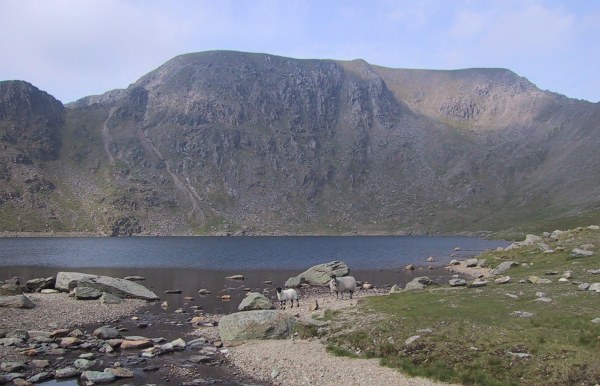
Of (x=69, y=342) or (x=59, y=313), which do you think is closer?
(x=69, y=342)

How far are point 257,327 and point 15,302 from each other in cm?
2857

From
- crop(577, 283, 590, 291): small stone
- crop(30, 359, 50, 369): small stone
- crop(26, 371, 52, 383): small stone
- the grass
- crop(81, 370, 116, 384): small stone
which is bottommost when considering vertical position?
crop(30, 359, 50, 369): small stone

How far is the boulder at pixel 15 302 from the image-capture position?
47422 millimetres

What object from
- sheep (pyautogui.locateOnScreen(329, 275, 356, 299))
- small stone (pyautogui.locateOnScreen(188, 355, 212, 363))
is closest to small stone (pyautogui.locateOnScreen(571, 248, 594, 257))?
sheep (pyautogui.locateOnScreen(329, 275, 356, 299))

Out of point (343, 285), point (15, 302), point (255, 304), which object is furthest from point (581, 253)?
point (15, 302)

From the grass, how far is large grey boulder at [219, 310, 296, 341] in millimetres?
4138

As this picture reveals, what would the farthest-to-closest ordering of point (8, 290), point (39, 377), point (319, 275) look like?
point (319, 275) < point (8, 290) < point (39, 377)

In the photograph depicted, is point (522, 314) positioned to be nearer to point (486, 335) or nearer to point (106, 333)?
point (486, 335)

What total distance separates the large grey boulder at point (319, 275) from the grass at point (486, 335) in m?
32.5

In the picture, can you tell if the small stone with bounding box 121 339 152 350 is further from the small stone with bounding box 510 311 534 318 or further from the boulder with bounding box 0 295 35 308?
the small stone with bounding box 510 311 534 318

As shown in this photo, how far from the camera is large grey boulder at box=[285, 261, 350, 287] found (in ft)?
248

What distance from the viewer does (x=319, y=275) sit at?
78.5m

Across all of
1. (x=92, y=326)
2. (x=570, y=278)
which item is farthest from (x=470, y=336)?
(x=92, y=326)

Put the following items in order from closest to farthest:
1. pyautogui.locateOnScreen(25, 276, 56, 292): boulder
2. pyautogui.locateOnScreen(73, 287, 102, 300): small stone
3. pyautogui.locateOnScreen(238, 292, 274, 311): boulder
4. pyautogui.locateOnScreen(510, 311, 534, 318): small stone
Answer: pyautogui.locateOnScreen(510, 311, 534, 318): small stone < pyautogui.locateOnScreen(238, 292, 274, 311): boulder < pyautogui.locateOnScreen(73, 287, 102, 300): small stone < pyautogui.locateOnScreen(25, 276, 56, 292): boulder
